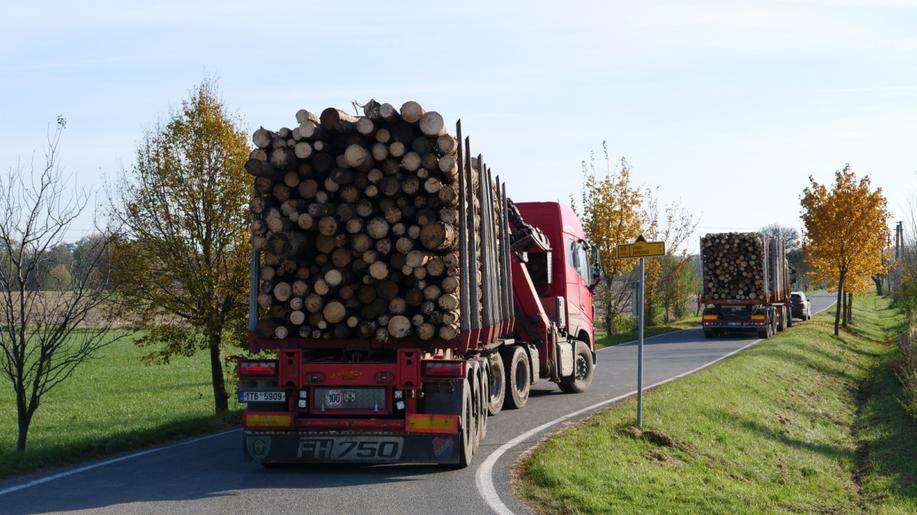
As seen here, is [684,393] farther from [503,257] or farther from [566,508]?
[566,508]

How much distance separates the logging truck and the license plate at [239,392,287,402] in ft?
92.0

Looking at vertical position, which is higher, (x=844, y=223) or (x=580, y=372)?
(x=844, y=223)

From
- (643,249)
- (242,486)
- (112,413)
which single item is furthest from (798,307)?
(242,486)

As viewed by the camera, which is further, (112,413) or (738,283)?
(738,283)

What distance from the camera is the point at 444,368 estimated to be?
32.6ft

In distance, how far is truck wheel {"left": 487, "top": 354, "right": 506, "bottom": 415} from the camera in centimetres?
1352

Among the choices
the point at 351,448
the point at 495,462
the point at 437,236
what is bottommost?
the point at 495,462

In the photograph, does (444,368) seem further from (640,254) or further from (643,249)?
(643,249)

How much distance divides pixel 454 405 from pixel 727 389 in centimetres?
1005

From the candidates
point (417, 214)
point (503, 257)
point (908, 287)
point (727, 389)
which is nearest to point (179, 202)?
point (503, 257)

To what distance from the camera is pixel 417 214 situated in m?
10.1

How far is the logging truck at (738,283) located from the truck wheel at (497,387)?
77.2ft

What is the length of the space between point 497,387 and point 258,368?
459cm

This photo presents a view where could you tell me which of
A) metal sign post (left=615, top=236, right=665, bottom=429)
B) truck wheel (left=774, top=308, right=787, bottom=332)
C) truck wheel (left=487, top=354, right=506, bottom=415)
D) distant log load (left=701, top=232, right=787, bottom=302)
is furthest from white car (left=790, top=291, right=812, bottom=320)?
metal sign post (left=615, top=236, right=665, bottom=429)
